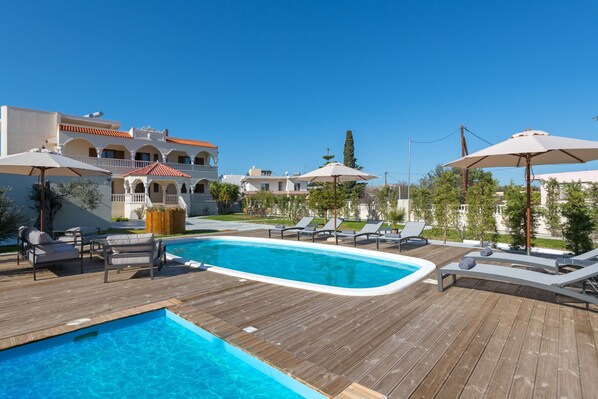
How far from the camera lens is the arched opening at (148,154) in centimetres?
3185

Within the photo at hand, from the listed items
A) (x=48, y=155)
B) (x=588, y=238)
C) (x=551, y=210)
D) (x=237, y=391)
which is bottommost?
(x=237, y=391)

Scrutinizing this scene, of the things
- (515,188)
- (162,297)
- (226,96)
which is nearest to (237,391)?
(162,297)

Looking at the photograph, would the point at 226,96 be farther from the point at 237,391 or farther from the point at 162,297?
the point at 237,391

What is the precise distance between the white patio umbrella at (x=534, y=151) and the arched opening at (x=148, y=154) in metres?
31.4

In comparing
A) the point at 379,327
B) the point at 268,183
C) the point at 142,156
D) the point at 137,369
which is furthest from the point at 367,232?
the point at 268,183

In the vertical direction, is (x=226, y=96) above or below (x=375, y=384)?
above

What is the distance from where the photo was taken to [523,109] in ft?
75.5

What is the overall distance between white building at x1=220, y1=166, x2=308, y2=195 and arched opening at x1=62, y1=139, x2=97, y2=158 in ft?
70.1

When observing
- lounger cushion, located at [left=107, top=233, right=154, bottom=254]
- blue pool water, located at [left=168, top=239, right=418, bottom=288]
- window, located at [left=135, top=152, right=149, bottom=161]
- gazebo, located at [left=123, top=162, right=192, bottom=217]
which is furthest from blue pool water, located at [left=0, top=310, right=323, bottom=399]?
window, located at [left=135, top=152, right=149, bottom=161]

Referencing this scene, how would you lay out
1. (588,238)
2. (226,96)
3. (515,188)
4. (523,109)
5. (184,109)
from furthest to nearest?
(184,109) < (226,96) < (523,109) < (515,188) < (588,238)

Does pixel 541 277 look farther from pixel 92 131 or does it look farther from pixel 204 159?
pixel 204 159

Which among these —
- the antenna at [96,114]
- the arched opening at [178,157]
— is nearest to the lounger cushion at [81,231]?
the arched opening at [178,157]

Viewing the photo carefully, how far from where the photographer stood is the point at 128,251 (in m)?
6.32

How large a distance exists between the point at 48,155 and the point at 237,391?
24.8 feet
